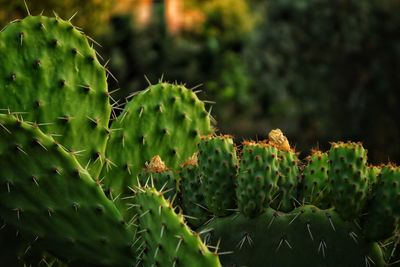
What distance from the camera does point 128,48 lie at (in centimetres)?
1370

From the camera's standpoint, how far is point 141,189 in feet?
9.89

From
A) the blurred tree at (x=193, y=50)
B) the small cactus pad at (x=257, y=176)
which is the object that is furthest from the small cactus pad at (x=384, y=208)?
the blurred tree at (x=193, y=50)

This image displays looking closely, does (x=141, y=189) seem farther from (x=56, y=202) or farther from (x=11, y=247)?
(x=11, y=247)

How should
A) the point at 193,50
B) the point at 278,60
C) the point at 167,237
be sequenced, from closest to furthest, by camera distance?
the point at 167,237 < the point at 193,50 < the point at 278,60

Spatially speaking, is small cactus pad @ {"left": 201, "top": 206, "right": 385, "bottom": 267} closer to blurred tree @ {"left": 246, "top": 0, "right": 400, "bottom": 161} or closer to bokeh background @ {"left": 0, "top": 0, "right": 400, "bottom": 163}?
bokeh background @ {"left": 0, "top": 0, "right": 400, "bottom": 163}

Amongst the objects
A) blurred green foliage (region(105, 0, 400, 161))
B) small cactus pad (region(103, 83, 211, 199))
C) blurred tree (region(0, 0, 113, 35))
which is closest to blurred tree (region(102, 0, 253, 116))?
blurred green foliage (region(105, 0, 400, 161))

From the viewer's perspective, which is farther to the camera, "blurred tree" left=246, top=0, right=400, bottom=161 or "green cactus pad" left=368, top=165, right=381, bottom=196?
"blurred tree" left=246, top=0, right=400, bottom=161

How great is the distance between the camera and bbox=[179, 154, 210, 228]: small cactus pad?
3.24m

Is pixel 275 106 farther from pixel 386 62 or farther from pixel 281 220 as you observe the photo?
pixel 281 220

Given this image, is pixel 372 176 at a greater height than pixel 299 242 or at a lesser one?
greater

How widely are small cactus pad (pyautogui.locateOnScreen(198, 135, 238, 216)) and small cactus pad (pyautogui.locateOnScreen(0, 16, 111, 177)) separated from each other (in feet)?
1.51

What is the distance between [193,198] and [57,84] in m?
0.60

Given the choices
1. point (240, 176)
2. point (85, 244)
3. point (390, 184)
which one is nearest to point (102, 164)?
point (85, 244)

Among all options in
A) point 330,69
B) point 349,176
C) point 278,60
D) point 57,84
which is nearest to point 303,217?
point 349,176
